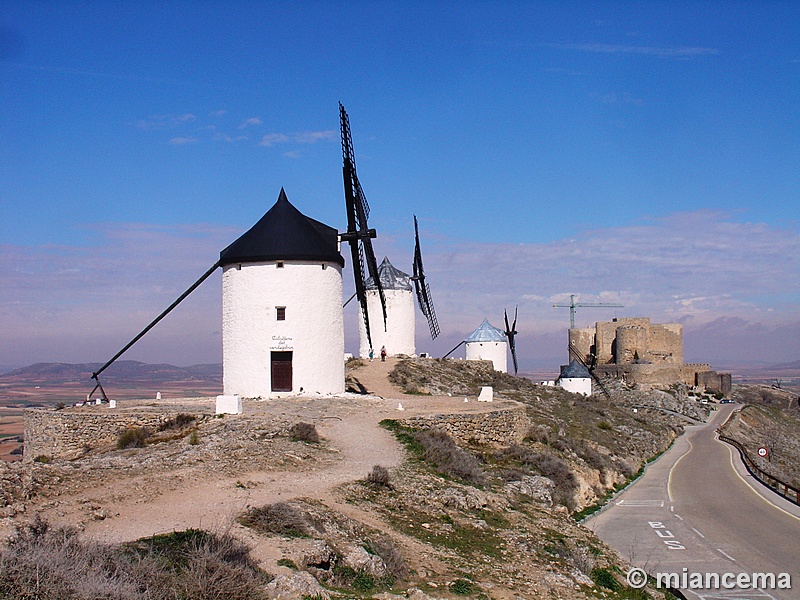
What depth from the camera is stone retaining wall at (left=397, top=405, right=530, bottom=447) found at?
18.7 meters

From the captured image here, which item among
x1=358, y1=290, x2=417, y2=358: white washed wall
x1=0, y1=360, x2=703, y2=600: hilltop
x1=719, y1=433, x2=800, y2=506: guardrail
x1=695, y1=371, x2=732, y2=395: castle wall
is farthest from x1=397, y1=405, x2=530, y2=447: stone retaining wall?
x1=695, y1=371, x2=732, y2=395: castle wall

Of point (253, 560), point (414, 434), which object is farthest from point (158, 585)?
point (414, 434)

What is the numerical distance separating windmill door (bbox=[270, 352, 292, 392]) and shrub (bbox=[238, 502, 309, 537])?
42.4 ft

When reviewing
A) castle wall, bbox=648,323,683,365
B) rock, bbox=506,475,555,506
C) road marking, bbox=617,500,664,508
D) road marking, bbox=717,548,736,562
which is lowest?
road marking, bbox=617,500,664,508

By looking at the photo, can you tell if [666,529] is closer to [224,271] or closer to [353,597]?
[353,597]

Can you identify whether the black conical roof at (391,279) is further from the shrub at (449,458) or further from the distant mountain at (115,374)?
the distant mountain at (115,374)

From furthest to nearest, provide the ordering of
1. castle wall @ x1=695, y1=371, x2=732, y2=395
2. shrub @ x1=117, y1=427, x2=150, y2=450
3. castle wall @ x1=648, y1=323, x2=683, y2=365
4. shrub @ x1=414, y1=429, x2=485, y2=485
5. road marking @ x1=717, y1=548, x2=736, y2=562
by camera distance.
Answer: castle wall @ x1=695, y1=371, x2=732, y2=395 → castle wall @ x1=648, y1=323, x2=683, y2=365 → shrub @ x1=117, y1=427, x2=150, y2=450 → shrub @ x1=414, y1=429, x2=485, y2=485 → road marking @ x1=717, y1=548, x2=736, y2=562

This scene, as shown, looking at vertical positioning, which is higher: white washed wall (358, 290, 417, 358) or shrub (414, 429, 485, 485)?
white washed wall (358, 290, 417, 358)

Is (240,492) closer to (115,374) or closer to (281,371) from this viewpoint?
(281,371)

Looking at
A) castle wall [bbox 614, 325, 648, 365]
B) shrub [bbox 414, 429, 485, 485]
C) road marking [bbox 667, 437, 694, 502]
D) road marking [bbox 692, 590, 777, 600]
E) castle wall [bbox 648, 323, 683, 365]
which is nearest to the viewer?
road marking [bbox 692, 590, 777, 600]

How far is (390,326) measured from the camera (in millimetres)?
→ 41094

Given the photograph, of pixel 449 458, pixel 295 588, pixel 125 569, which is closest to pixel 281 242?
pixel 449 458

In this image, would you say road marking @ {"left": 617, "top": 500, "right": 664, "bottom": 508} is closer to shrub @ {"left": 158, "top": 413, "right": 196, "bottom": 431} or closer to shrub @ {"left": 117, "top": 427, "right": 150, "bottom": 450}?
shrub @ {"left": 158, "top": 413, "right": 196, "bottom": 431}

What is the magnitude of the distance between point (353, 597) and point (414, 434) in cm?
971
